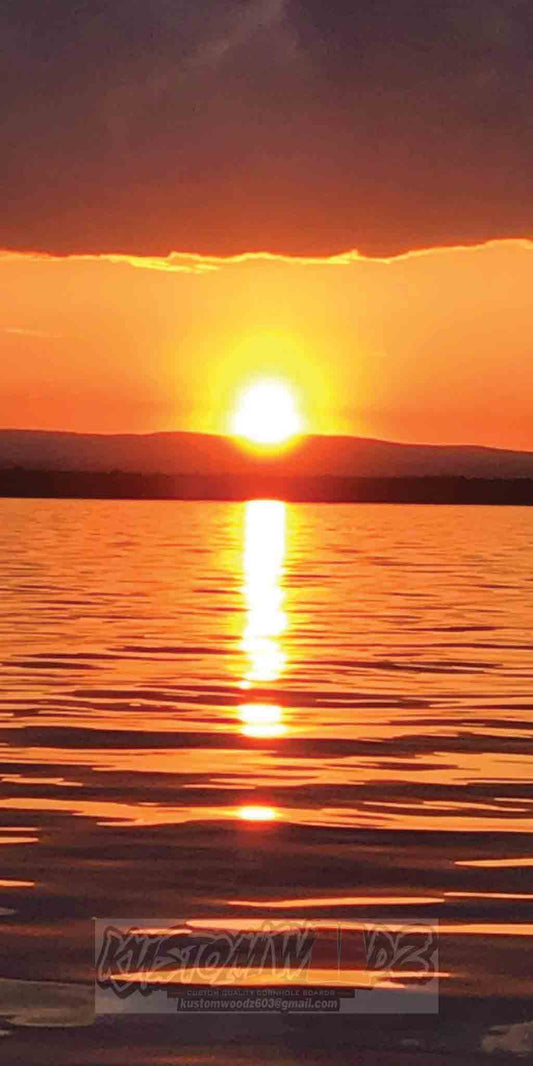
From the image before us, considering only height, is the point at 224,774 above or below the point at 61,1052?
above

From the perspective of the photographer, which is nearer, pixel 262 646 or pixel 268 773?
pixel 268 773

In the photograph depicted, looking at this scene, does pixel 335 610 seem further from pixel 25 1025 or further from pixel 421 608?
pixel 25 1025

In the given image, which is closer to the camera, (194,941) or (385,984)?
(385,984)

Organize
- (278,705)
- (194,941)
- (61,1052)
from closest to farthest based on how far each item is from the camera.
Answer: (61,1052) → (194,941) → (278,705)

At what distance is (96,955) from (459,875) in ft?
10.9

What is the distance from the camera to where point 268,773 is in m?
18.4

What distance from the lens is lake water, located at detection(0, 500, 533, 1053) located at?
12.3 m

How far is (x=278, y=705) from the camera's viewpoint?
80.1ft

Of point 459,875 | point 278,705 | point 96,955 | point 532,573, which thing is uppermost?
point 532,573

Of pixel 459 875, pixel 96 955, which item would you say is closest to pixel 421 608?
pixel 459 875

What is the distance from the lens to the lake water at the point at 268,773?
12.3 m

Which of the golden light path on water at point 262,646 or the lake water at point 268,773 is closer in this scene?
the lake water at point 268,773

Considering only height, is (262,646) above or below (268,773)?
above

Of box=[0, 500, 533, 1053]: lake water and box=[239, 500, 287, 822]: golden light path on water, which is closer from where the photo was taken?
box=[0, 500, 533, 1053]: lake water
